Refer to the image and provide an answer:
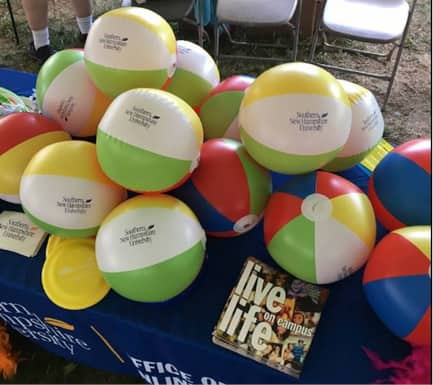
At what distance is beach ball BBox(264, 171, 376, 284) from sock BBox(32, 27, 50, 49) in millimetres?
2302

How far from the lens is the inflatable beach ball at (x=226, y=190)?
1.16 m

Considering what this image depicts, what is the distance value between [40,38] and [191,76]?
187cm

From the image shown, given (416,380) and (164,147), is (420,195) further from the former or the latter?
(164,147)

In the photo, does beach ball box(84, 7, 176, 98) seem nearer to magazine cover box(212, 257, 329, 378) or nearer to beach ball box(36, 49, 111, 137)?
beach ball box(36, 49, 111, 137)

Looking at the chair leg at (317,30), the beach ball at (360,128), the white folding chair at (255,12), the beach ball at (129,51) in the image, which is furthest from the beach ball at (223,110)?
the chair leg at (317,30)

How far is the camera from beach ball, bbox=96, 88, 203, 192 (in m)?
1.04

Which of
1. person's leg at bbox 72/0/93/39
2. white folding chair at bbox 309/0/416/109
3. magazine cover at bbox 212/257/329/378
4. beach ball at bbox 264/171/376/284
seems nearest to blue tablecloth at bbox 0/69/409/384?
magazine cover at bbox 212/257/329/378

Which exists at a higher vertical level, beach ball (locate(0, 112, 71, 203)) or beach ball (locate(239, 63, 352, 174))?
beach ball (locate(239, 63, 352, 174))

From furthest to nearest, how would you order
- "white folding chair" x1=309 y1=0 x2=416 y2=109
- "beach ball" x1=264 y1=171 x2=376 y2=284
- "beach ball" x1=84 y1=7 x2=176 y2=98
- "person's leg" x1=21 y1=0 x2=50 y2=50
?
"person's leg" x1=21 y1=0 x2=50 y2=50, "white folding chair" x1=309 y1=0 x2=416 y2=109, "beach ball" x1=84 y1=7 x2=176 y2=98, "beach ball" x1=264 y1=171 x2=376 y2=284

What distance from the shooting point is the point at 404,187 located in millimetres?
1127

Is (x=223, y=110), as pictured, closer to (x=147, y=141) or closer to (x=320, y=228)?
(x=147, y=141)

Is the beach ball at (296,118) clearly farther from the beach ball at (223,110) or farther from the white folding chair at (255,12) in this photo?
the white folding chair at (255,12)

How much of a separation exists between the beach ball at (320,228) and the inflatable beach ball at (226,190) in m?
0.06

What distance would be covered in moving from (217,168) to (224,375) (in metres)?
0.51
